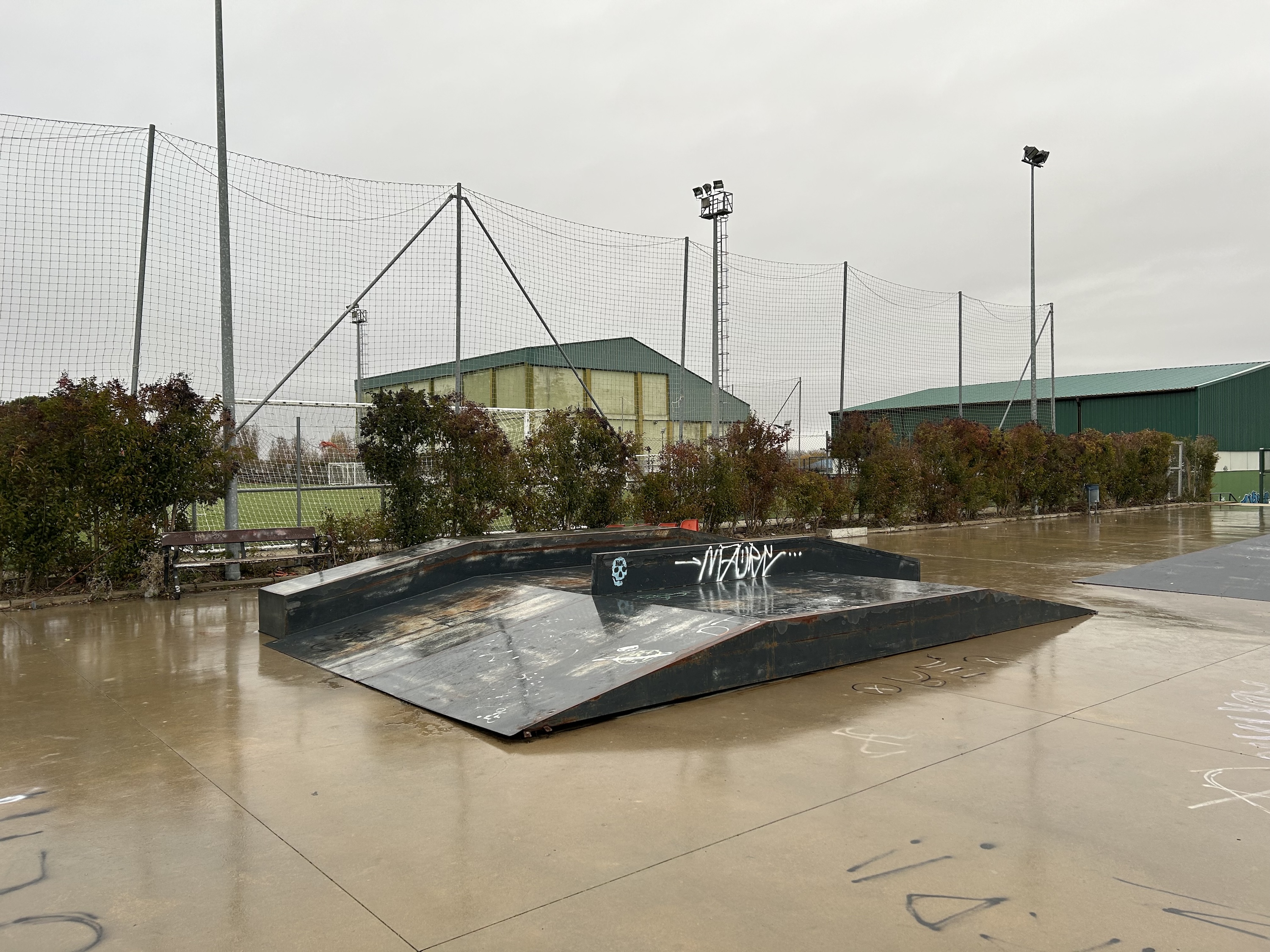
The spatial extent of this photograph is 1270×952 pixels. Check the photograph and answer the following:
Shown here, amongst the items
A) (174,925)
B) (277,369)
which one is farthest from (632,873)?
(277,369)

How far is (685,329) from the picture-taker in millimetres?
16250

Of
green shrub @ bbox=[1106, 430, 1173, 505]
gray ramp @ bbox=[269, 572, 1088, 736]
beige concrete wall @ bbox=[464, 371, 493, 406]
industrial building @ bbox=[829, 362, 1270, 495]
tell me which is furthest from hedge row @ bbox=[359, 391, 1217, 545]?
industrial building @ bbox=[829, 362, 1270, 495]

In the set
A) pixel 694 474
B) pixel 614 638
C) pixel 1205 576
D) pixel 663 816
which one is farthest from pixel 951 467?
pixel 663 816

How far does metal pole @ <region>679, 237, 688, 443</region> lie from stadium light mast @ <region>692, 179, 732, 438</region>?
0.47 m

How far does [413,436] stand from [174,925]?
871 centimetres

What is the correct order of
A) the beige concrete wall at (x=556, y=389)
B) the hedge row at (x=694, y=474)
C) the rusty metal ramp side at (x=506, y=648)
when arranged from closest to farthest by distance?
the rusty metal ramp side at (x=506, y=648) < the hedge row at (x=694, y=474) < the beige concrete wall at (x=556, y=389)

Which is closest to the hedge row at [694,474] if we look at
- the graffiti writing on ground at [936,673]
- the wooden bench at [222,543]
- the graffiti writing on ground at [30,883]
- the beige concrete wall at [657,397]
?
the wooden bench at [222,543]

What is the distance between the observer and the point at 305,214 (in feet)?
38.7

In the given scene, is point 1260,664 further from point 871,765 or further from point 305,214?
point 305,214

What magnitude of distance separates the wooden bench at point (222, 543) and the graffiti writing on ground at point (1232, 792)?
928cm

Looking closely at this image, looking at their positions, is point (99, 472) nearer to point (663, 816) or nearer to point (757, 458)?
point (663, 816)

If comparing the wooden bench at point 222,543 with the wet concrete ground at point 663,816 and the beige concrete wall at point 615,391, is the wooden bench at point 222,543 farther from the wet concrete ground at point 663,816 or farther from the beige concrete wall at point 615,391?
the beige concrete wall at point 615,391

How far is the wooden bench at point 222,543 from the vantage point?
31.7ft

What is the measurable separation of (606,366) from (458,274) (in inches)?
143
